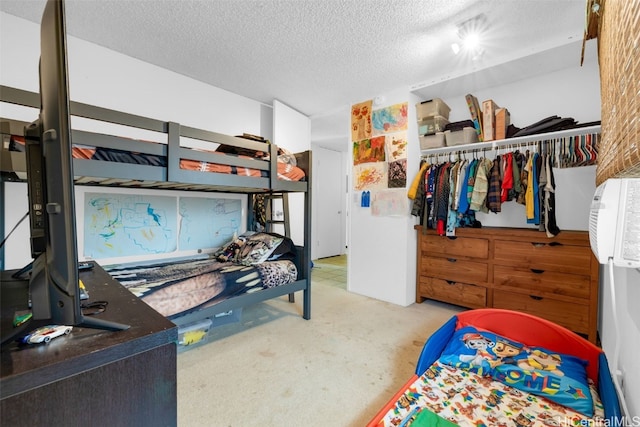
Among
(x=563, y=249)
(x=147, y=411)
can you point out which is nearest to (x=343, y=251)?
(x=563, y=249)

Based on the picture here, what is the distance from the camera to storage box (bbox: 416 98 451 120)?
2.76 meters

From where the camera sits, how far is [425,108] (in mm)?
2822

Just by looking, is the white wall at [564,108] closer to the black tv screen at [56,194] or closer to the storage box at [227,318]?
the storage box at [227,318]

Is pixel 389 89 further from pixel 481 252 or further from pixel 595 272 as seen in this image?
pixel 595 272

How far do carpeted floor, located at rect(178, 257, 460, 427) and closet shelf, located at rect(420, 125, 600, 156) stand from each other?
5.36ft

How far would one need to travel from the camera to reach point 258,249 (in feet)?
8.20

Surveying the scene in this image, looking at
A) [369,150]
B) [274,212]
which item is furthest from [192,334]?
[369,150]

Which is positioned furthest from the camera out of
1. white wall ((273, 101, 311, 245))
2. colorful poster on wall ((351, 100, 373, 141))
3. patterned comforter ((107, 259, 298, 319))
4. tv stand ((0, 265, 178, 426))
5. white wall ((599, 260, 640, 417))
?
white wall ((273, 101, 311, 245))

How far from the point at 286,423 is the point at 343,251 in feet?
15.6

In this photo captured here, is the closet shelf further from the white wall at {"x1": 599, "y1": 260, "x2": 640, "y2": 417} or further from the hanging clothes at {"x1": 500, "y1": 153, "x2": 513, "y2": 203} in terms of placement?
the white wall at {"x1": 599, "y1": 260, "x2": 640, "y2": 417}

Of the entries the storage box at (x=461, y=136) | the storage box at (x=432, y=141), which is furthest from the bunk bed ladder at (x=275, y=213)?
the storage box at (x=461, y=136)

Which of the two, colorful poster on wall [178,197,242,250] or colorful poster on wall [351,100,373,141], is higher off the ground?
colorful poster on wall [351,100,373,141]

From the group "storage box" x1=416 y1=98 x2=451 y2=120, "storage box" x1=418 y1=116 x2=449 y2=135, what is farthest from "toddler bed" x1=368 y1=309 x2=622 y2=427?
"storage box" x1=416 y1=98 x2=451 y2=120

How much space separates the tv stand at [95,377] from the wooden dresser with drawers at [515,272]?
267 cm
